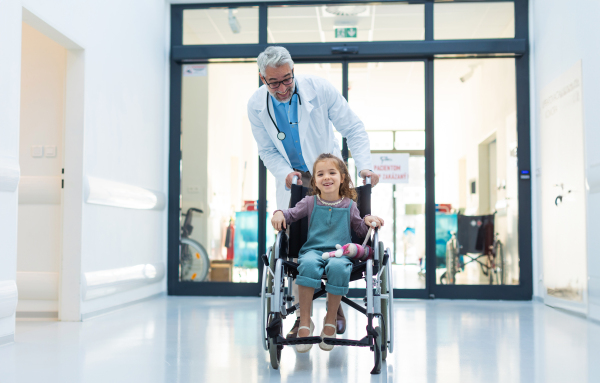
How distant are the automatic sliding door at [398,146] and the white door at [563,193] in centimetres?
102

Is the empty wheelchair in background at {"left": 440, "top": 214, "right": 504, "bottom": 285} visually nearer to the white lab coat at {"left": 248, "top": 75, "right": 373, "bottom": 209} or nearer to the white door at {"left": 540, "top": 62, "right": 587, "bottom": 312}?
the white door at {"left": 540, "top": 62, "right": 587, "bottom": 312}

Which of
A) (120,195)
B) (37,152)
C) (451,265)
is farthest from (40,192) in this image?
(451,265)

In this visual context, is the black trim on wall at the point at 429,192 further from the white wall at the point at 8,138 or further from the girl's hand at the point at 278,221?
the white wall at the point at 8,138

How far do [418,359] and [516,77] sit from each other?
3.35 metres

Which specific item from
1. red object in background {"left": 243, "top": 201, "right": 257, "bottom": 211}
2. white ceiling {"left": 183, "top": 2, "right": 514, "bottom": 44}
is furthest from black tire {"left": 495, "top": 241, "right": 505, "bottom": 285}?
red object in background {"left": 243, "top": 201, "right": 257, "bottom": 211}

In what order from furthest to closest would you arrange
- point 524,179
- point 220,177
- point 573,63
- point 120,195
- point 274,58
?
point 220,177 → point 524,179 → point 120,195 → point 573,63 → point 274,58

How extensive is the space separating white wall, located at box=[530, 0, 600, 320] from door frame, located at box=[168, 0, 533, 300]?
0.24 feet

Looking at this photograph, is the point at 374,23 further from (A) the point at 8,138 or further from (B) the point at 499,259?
(A) the point at 8,138

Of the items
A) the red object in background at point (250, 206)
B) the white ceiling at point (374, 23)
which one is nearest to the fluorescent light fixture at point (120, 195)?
the red object in background at point (250, 206)

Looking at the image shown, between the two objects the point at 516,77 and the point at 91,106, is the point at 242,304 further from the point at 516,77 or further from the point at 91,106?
the point at 516,77

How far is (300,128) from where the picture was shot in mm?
2885

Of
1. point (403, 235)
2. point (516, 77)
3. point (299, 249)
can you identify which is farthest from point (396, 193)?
point (299, 249)

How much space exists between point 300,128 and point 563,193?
7.73 ft

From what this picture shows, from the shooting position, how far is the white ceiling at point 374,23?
4.96m
